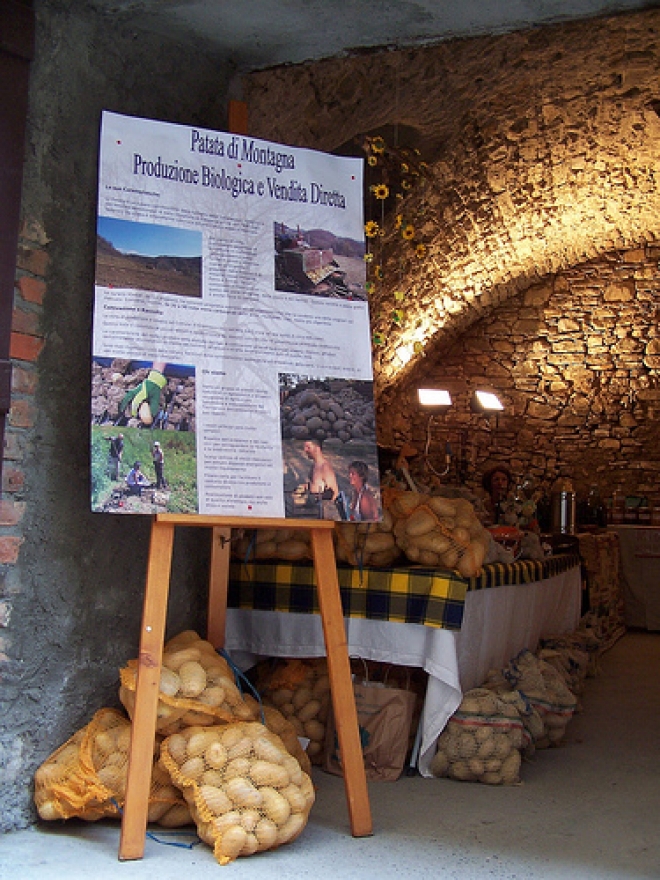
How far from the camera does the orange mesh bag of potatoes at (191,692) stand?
8.75 ft

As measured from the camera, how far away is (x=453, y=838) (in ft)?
9.06

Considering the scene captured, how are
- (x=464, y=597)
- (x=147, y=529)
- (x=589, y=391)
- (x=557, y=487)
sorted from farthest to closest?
(x=589, y=391) → (x=557, y=487) → (x=464, y=597) → (x=147, y=529)

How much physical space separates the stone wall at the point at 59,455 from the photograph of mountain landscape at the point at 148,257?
237 mm

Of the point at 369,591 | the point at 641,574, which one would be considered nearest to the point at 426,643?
the point at 369,591

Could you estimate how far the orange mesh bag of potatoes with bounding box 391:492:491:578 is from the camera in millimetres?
3531

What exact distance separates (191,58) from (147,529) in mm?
1514

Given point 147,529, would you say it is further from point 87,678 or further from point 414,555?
point 414,555

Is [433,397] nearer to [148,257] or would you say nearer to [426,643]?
[426,643]

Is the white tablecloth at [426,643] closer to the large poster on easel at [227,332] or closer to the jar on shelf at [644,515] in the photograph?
the large poster on easel at [227,332]

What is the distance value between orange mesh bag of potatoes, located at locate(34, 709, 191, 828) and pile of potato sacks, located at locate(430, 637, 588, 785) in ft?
3.56

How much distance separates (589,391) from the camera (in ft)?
30.0

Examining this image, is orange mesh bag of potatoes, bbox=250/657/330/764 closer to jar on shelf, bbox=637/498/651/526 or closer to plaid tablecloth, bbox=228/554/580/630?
plaid tablecloth, bbox=228/554/580/630

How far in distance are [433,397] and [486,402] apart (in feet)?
1.70

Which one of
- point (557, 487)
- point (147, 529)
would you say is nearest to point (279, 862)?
point (147, 529)
